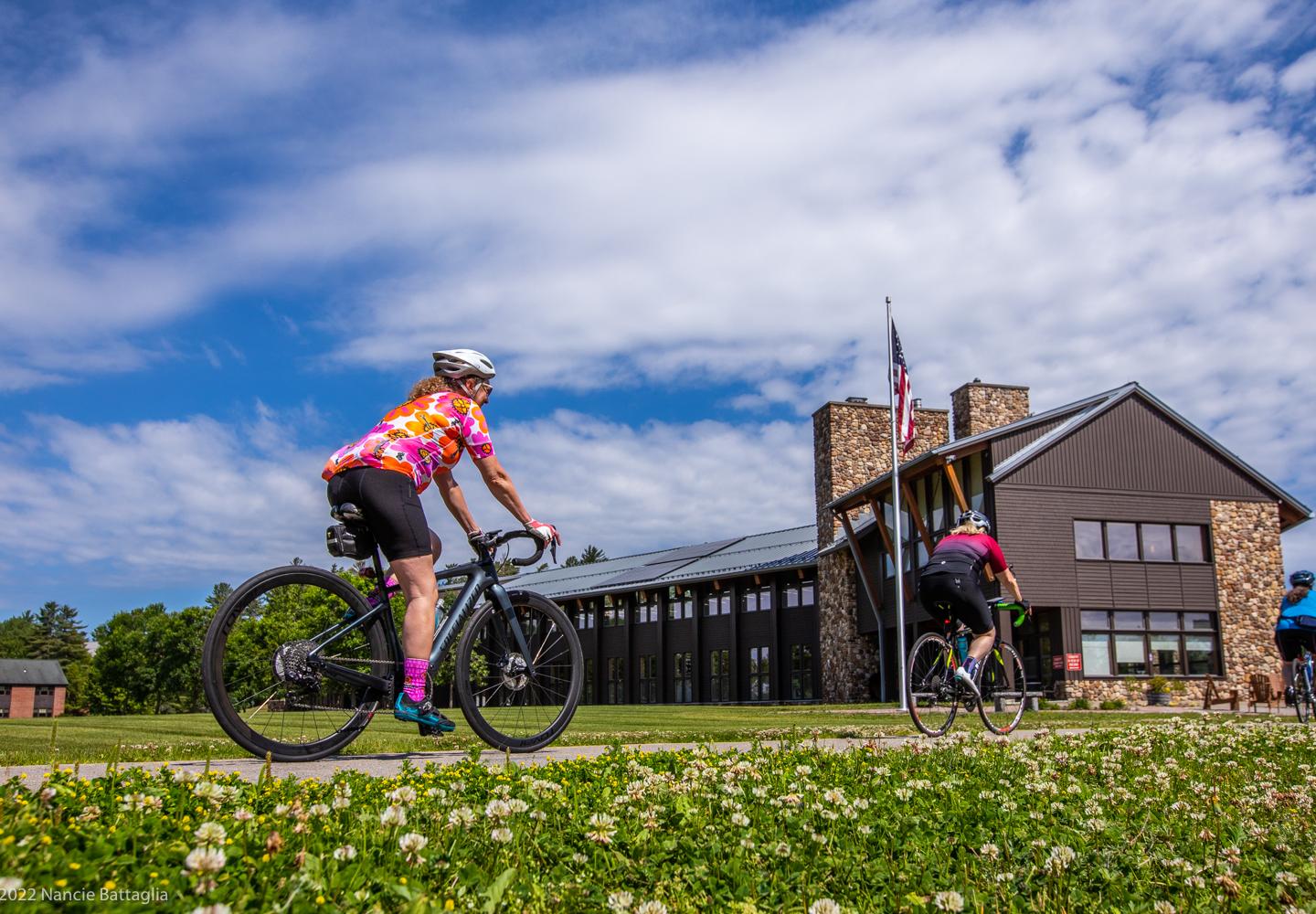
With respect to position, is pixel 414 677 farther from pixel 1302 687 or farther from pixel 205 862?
pixel 1302 687

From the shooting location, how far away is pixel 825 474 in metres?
38.2

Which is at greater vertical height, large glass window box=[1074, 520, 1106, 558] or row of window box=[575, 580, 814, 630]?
large glass window box=[1074, 520, 1106, 558]

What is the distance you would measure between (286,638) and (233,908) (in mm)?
3622

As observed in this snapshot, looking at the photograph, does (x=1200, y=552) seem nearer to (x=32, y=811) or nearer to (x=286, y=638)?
(x=286, y=638)

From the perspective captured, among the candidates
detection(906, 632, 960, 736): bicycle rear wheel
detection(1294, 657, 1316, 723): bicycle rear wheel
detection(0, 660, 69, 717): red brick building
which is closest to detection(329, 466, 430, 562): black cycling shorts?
detection(906, 632, 960, 736): bicycle rear wheel

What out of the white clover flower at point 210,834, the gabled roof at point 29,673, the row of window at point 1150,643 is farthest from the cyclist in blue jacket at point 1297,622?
the gabled roof at point 29,673

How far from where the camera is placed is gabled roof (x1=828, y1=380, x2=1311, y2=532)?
2986cm

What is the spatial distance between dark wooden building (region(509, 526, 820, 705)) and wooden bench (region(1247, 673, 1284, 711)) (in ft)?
51.3

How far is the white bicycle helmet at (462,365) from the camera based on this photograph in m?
5.43

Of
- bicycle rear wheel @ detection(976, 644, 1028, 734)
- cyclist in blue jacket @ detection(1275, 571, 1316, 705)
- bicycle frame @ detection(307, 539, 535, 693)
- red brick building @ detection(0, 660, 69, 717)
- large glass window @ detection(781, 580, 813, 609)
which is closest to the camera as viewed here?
bicycle frame @ detection(307, 539, 535, 693)

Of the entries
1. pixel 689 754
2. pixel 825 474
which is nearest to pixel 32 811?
pixel 689 754

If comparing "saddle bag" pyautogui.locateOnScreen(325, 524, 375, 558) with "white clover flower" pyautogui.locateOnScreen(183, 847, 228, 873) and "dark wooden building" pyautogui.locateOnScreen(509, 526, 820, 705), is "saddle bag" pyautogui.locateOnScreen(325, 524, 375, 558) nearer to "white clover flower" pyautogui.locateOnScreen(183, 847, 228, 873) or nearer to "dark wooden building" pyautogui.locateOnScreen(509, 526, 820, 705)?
"white clover flower" pyautogui.locateOnScreen(183, 847, 228, 873)

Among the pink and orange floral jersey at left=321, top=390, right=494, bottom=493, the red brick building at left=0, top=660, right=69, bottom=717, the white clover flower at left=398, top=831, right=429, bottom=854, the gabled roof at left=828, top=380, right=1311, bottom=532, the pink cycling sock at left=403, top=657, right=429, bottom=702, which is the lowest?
the red brick building at left=0, top=660, right=69, bottom=717

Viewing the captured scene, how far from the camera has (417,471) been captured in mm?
5090
